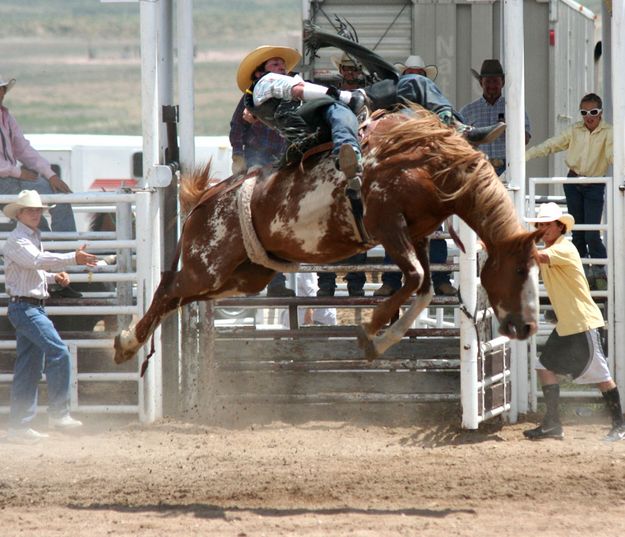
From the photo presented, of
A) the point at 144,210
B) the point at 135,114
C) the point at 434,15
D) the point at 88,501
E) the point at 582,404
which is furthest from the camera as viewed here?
the point at 135,114

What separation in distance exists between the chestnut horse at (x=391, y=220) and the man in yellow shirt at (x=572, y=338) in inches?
67.6

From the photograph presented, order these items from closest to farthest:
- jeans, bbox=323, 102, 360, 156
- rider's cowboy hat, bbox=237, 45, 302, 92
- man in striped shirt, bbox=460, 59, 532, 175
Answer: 1. jeans, bbox=323, 102, 360, 156
2. rider's cowboy hat, bbox=237, 45, 302, 92
3. man in striped shirt, bbox=460, 59, 532, 175

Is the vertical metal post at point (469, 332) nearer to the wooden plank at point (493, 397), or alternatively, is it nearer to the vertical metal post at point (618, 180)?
the wooden plank at point (493, 397)

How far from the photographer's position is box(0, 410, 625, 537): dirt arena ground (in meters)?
6.11

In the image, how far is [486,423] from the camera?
8.82 m

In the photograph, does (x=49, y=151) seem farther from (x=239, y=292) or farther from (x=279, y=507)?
(x=279, y=507)

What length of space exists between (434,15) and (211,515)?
7280 mm

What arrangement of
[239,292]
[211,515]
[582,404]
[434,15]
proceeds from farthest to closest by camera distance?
[434,15], [582,404], [239,292], [211,515]

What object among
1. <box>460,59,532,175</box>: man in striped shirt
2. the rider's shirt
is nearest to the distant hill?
<box>460,59,532,175</box>: man in striped shirt

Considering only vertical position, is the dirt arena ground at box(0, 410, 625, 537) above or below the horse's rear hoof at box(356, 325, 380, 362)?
below

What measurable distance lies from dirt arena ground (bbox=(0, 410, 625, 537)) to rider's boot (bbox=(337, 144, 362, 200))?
1849 millimetres

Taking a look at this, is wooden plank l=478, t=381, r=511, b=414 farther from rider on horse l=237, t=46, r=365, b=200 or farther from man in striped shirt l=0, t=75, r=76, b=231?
man in striped shirt l=0, t=75, r=76, b=231

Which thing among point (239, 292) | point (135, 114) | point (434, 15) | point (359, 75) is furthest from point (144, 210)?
point (135, 114)

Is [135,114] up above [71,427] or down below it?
above
